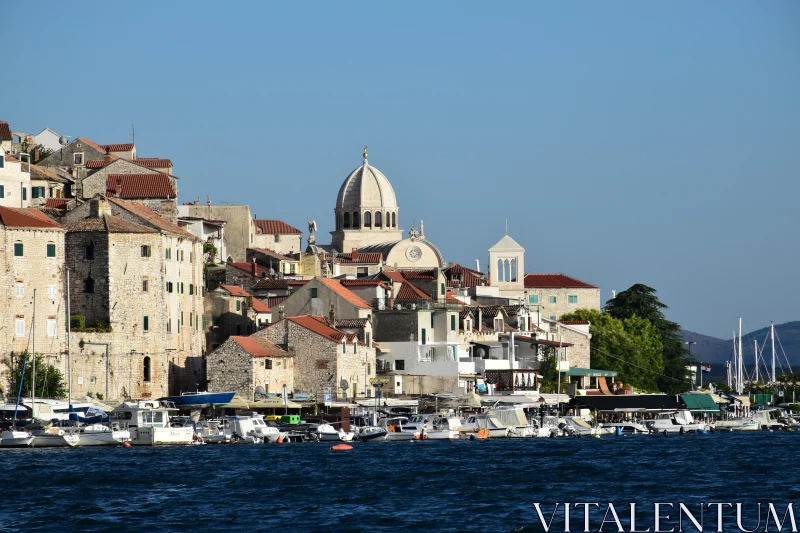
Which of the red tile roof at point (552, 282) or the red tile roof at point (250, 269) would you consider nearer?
the red tile roof at point (250, 269)

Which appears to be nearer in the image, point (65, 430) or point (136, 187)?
point (65, 430)

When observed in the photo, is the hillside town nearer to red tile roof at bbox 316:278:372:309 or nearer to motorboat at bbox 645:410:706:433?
red tile roof at bbox 316:278:372:309

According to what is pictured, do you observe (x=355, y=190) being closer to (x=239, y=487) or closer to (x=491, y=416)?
(x=491, y=416)

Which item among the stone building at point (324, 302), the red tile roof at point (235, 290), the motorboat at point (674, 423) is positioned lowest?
the motorboat at point (674, 423)

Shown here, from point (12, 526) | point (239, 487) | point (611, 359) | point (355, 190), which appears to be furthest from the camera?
point (355, 190)

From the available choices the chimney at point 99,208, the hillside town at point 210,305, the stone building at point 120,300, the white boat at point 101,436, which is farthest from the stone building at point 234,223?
the white boat at point 101,436

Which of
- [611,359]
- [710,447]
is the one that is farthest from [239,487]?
[611,359]

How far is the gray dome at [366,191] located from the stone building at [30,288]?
64.3 meters

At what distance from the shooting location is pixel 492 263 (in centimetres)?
14800

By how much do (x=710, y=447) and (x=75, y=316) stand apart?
1401 inches

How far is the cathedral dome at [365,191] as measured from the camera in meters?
159

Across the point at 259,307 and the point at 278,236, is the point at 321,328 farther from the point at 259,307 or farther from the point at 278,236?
the point at 278,236

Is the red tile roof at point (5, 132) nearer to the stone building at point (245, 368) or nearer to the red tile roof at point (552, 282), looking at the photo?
the stone building at point (245, 368)

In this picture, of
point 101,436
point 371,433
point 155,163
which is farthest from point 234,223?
point 101,436
